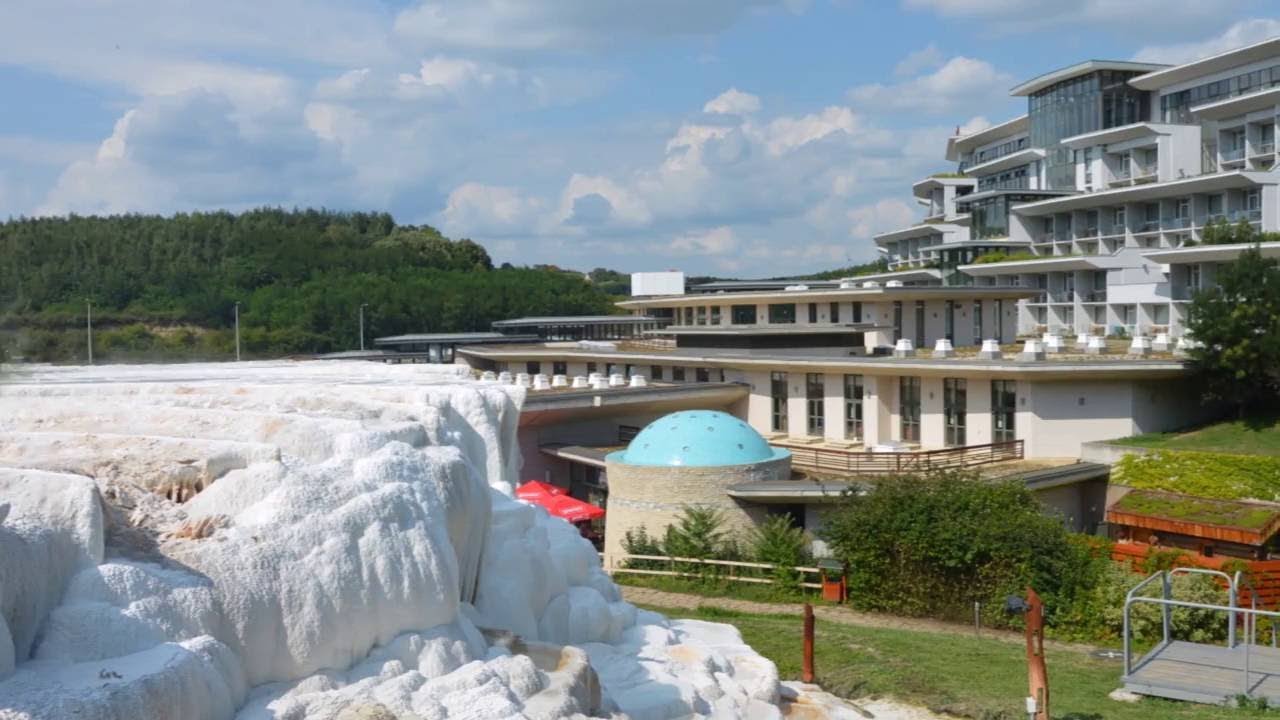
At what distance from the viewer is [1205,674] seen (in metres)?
16.2

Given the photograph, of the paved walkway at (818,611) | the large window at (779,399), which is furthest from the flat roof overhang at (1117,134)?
the paved walkway at (818,611)

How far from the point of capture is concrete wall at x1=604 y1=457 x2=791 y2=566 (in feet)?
94.2

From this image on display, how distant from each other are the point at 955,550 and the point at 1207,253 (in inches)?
1170

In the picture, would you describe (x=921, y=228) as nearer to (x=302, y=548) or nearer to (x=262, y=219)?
(x=262, y=219)

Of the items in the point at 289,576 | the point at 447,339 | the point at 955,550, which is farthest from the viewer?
the point at 447,339

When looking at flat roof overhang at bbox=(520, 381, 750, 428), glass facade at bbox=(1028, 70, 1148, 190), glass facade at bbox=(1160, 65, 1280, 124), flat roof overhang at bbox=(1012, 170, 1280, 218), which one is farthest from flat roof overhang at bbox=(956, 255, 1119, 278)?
flat roof overhang at bbox=(520, 381, 750, 428)

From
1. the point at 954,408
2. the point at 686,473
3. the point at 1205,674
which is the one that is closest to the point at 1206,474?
the point at 954,408

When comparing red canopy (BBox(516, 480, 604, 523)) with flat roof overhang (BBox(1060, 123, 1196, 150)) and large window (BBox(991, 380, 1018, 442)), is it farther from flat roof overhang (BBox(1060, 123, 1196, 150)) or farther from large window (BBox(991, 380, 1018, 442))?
flat roof overhang (BBox(1060, 123, 1196, 150))

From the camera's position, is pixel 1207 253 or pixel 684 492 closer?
pixel 684 492

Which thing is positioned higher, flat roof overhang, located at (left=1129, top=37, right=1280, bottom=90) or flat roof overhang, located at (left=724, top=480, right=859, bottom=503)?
flat roof overhang, located at (left=1129, top=37, right=1280, bottom=90)

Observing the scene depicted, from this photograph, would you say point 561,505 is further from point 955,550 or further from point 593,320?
point 593,320

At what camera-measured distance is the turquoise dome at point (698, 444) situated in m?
29.1

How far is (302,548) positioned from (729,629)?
8784mm

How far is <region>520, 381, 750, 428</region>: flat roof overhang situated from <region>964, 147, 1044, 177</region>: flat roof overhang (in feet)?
122
